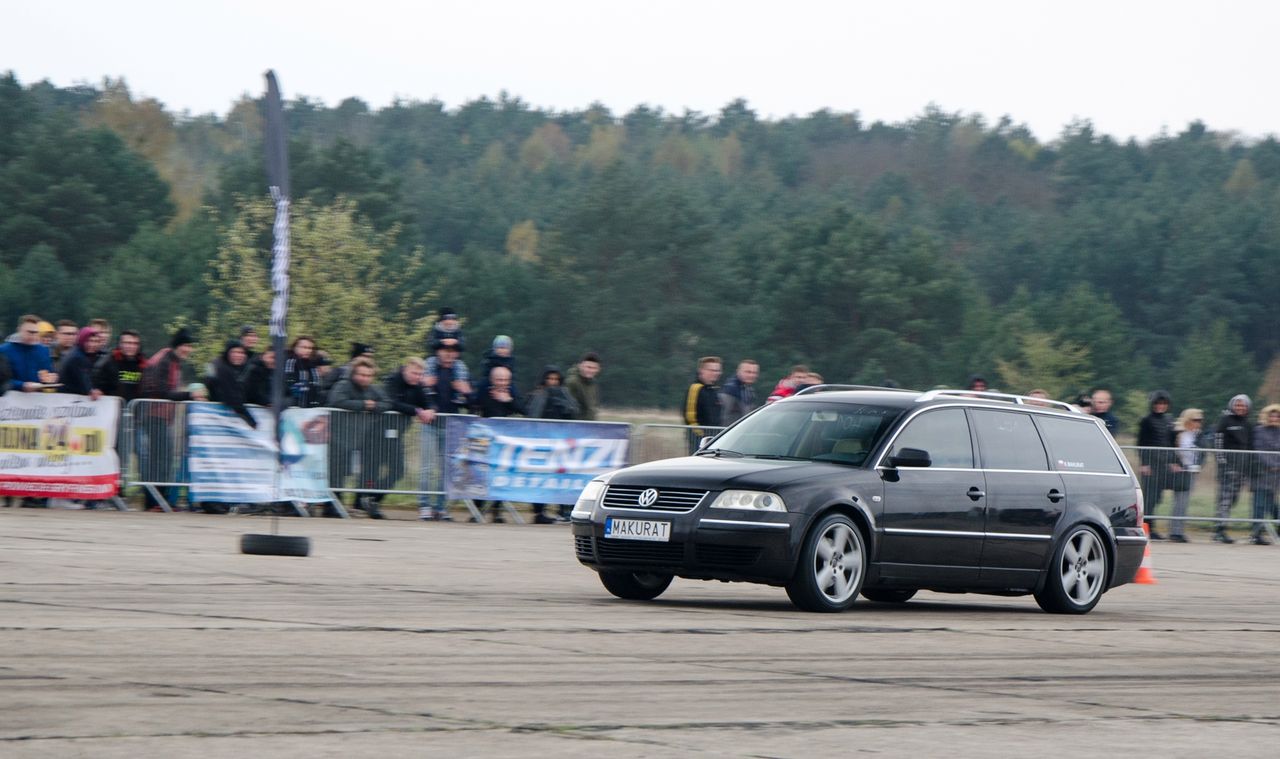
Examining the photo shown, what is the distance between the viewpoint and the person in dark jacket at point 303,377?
2195 cm

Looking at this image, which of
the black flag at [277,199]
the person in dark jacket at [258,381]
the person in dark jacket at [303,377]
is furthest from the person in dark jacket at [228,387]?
the black flag at [277,199]

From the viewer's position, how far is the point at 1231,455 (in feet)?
85.4

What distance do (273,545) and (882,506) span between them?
5.66m

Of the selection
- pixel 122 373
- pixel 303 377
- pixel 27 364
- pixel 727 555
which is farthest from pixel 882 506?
pixel 27 364

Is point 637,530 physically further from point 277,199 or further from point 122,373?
point 122,373

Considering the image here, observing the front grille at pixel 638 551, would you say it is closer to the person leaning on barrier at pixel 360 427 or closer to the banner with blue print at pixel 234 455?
the banner with blue print at pixel 234 455

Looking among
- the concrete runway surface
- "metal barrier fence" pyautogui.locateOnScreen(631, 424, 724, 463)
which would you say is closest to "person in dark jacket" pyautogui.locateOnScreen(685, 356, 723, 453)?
"metal barrier fence" pyautogui.locateOnScreen(631, 424, 724, 463)

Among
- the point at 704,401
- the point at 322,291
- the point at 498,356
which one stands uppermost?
the point at 322,291

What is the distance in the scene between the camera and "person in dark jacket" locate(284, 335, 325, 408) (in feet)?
72.0

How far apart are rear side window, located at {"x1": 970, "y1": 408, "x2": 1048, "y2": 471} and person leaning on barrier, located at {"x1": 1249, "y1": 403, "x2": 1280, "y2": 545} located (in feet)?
42.5

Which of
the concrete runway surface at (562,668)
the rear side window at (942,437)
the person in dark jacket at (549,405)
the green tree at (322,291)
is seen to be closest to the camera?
the concrete runway surface at (562,668)

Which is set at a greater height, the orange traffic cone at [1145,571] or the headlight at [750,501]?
the headlight at [750,501]

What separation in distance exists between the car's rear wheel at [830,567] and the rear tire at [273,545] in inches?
202

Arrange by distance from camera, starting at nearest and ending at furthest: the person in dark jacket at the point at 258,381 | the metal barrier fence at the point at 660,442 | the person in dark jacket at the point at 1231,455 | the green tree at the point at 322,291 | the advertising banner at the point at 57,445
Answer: the advertising banner at the point at 57,445 → the person in dark jacket at the point at 258,381 → the metal barrier fence at the point at 660,442 → the person in dark jacket at the point at 1231,455 → the green tree at the point at 322,291
